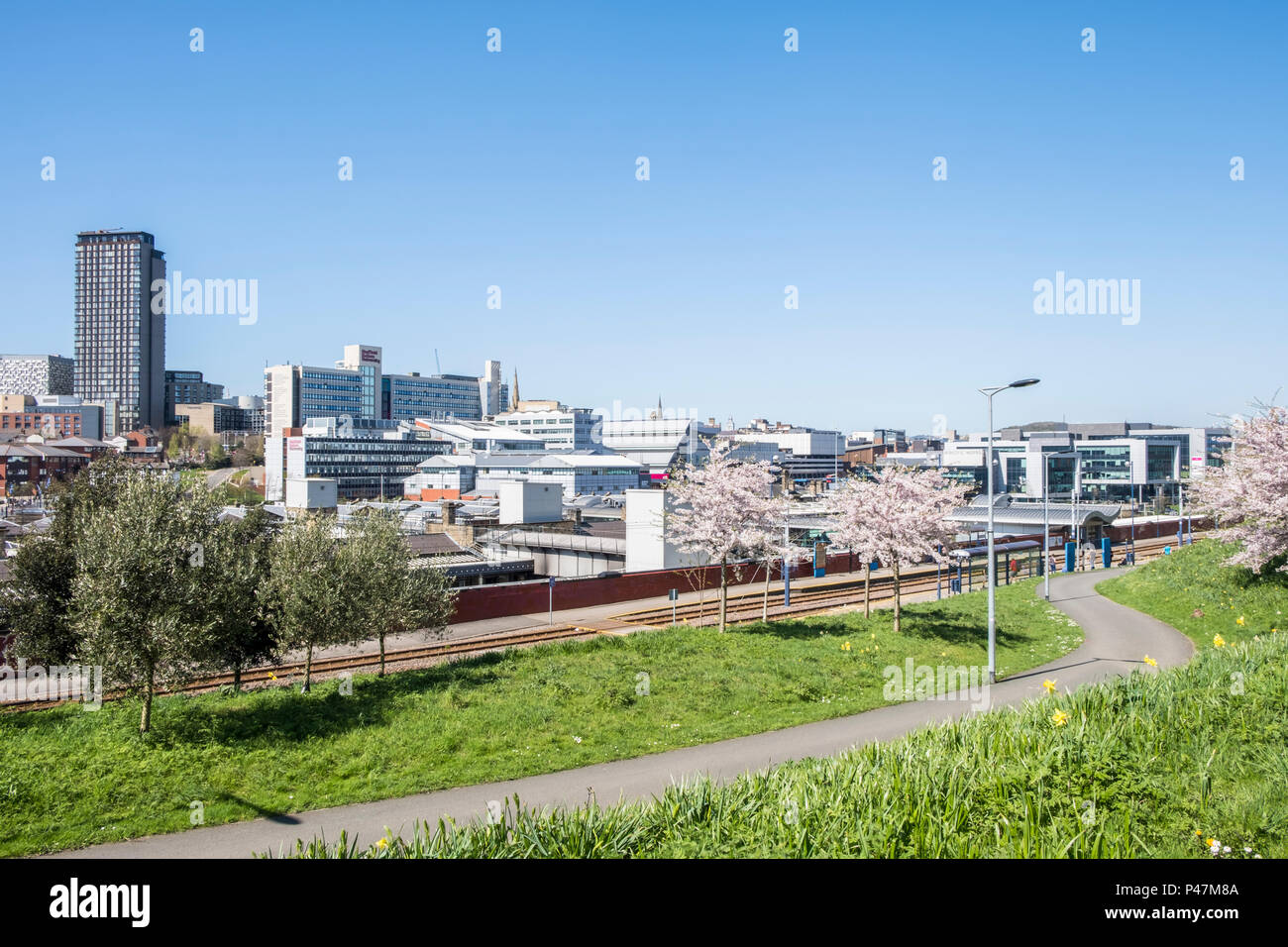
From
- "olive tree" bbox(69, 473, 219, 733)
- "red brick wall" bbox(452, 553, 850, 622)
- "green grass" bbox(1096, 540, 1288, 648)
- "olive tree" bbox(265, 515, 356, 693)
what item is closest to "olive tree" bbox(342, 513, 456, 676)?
"olive tree" bbox(265, 515, 356, 693)

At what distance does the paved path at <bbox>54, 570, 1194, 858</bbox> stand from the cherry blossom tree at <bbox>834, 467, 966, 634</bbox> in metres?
5.49

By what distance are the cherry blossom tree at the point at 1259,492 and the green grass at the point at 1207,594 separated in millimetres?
961

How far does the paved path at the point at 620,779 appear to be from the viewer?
11195mm

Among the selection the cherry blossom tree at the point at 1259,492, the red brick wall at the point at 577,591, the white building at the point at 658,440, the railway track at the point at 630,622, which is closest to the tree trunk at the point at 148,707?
the railway track at the point at 630,622

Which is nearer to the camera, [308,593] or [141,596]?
[141,596]

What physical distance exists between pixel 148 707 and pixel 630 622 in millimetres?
21570

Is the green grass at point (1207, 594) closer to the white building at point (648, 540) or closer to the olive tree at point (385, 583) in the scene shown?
the white building at point (648, 540)

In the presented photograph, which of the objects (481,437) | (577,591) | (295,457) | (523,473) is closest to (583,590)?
(577,591)

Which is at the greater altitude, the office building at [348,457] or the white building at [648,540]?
the office building at [348,457]

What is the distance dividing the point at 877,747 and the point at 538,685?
955cm

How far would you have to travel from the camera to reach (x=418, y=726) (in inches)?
623

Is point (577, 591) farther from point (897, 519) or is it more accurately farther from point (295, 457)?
point (295, 457)
